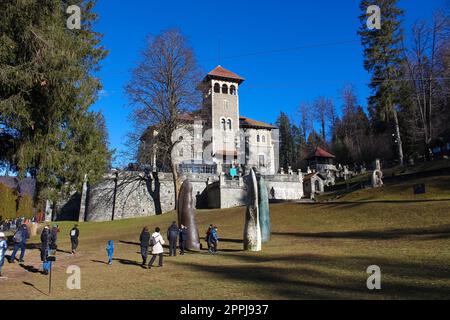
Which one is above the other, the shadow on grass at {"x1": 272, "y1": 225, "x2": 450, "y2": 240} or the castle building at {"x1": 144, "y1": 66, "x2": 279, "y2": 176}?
the castle building at {"x1": 144, "y1": 66, "x2": 279, "y2": 176}

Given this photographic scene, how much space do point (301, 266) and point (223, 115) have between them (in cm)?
5395

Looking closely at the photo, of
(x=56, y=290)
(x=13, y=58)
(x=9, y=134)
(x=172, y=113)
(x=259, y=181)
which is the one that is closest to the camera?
(x=56, y=290)

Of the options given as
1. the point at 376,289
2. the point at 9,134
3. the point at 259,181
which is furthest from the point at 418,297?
the point at 9,134

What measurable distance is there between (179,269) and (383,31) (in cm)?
3804

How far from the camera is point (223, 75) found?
214ft

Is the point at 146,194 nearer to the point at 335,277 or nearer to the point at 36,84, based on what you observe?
the point at 36,84

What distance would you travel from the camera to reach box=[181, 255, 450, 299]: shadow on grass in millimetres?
7805

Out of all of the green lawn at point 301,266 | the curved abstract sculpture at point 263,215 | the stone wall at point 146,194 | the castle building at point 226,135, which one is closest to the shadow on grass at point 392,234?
the green lawn at point 301,266

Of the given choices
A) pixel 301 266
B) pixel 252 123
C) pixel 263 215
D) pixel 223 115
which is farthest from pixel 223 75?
pixel 301 266

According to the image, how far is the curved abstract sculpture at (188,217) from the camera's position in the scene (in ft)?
62.0

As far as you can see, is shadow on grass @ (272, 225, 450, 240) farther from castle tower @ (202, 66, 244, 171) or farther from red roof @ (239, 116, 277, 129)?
red roof @ (239, 116, 277, 129)

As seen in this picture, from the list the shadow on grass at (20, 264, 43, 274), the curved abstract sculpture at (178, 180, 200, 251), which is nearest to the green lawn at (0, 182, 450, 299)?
the shadow on grass at (20, 264, 43, 274)
